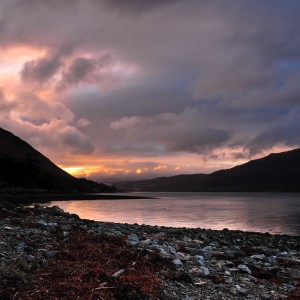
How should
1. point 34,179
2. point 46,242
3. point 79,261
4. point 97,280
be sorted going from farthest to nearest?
point 34,179
point 46,242
point 79,261
point 97,280

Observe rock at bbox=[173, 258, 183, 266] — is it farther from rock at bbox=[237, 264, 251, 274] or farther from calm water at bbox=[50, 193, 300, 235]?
calm water at bbox=[50, 193, 300, 235]

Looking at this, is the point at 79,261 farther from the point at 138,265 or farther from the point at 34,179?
the point at 34,179

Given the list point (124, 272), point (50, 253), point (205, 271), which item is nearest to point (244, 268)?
point (205, 271)

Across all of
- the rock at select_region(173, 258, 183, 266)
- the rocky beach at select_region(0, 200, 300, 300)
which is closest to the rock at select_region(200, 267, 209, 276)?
the rocky beach at select_region(0, 200, 300, 300)

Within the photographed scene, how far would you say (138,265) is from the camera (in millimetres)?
12297

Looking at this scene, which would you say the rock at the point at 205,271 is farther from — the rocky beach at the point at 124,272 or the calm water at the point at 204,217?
the calm water at the point at 204,217

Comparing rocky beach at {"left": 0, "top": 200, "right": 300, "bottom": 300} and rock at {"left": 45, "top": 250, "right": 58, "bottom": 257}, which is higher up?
rock at {"left": 45, "top": 250, "right": 58, "bottom": 257}

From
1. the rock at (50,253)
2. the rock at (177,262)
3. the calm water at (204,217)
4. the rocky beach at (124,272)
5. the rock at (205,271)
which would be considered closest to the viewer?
the rocky beach at (124,272)

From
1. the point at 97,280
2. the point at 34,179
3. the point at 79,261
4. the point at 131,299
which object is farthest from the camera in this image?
the point at 34,179

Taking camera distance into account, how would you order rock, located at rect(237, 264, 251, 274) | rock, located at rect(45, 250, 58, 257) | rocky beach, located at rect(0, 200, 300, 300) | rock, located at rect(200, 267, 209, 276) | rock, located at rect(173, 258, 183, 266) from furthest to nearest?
rock, located at rect(173, 258, 183, 266), rock, located at rect(237, 264, 251, 274), rock, located at rect(45, 250, 58, 257), rock, located at rect(200, 267, 209, 276), rocky beach, located at rect(0, 200, 300, 300)

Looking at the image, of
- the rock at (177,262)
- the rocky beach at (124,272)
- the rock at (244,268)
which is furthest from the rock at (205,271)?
the rock at (244,268)

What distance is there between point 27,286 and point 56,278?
95cm

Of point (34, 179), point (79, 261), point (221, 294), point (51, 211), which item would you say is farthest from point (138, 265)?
point (34, 179)

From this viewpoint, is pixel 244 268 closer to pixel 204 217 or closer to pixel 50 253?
pixel 50 253
